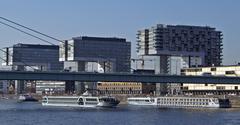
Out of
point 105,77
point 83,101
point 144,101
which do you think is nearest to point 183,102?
point 144,101

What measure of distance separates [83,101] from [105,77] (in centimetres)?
2059

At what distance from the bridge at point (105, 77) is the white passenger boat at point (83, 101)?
1311cm

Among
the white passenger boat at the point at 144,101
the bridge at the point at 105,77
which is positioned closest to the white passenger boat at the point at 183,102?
the white passenger boat at the point at 144,101

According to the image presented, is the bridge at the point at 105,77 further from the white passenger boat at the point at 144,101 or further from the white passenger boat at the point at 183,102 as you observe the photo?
the white passenger boat at the point at 144,101

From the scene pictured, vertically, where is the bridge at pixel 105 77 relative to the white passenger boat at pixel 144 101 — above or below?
above

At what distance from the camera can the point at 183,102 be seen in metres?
146

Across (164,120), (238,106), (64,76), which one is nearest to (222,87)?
(238,106)

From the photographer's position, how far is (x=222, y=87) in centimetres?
19800

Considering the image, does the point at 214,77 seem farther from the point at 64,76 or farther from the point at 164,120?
the point at 164,120

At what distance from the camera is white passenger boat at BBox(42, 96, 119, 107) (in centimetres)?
13912

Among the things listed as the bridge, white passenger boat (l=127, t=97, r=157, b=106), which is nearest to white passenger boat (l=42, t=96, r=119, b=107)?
white passenger boat (l=127, t=97, r=157, b=106)

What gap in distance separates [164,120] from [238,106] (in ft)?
183

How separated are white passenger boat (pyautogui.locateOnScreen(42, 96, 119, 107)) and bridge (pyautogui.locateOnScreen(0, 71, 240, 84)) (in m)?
13.1

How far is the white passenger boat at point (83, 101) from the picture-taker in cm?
13912
